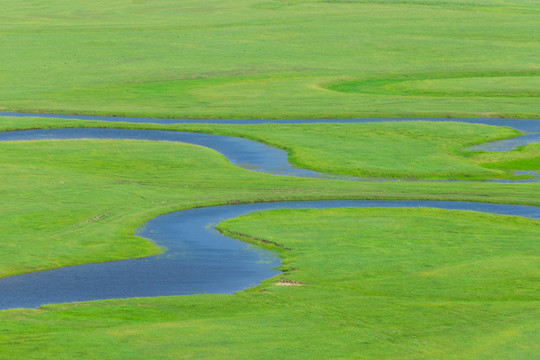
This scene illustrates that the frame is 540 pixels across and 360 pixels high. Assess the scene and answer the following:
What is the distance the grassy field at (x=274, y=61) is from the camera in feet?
284

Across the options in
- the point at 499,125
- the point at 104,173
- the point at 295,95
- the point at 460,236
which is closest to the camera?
the point at 460,236

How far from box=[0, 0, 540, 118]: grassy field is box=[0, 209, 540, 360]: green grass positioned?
45.2 meters

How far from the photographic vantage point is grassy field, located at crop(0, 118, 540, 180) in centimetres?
5844

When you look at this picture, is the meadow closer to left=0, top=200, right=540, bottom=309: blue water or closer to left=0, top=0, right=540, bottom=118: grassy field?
left=0, top=0, right=540, bottom=118: grassy field

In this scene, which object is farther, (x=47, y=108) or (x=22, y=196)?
(x=47, y=108)

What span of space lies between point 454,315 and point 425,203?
21.7 meters

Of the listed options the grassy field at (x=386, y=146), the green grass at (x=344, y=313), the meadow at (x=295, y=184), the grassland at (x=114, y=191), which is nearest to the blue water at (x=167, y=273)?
the meadow at (x=295, y=184)

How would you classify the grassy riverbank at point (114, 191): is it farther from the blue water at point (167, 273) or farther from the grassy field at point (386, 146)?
the grassy field at point (386, 146)

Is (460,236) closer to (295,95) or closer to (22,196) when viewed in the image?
(22,196)

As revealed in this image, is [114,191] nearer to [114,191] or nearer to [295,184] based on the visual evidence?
[114,191]

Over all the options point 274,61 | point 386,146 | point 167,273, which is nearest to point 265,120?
point 386,146

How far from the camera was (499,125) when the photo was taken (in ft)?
251

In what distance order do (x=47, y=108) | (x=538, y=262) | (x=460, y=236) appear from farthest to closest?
(x=47, y=108) < (x=460, y=236) < (x=538, y=262)

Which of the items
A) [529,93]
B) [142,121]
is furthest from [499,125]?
[142,121]
